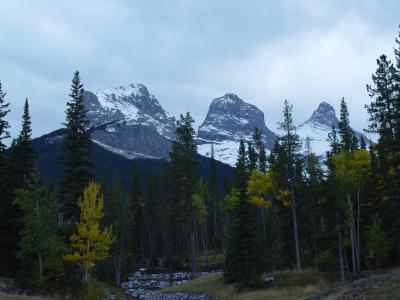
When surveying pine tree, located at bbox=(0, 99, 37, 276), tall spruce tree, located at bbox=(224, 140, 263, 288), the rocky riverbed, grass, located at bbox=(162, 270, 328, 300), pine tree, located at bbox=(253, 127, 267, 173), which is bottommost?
the rocky riverbed

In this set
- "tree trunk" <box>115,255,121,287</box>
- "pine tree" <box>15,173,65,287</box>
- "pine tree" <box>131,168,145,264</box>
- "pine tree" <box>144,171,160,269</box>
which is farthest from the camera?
"pine tree" <box>144,171,160,269</box>

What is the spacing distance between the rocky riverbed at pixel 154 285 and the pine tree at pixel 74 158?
13081mm

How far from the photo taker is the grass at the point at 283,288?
38.8 meters

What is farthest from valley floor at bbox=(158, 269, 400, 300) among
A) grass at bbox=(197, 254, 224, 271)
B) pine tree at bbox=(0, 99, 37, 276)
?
grass at bbox=(197, 254, 224, 271)

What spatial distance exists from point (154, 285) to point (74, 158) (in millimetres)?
28395

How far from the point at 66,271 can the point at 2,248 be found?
705 centimetres

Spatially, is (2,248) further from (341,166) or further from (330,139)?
(330,139)

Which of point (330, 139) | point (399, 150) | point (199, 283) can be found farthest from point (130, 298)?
point (330, 139)

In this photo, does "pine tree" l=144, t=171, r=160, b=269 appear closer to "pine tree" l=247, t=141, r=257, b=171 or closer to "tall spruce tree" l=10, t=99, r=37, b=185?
"pine tree" l=247, t=141, r=257, b=171

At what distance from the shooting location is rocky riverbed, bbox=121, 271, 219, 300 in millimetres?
47312

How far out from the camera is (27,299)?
30594 millimetres

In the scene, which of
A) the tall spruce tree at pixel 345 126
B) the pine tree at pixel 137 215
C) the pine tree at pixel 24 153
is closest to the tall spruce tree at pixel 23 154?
the pine tree at pixel 24 153

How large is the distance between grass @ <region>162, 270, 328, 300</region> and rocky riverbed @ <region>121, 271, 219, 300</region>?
1.66m

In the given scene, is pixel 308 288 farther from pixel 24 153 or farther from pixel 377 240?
pixel 24 153
